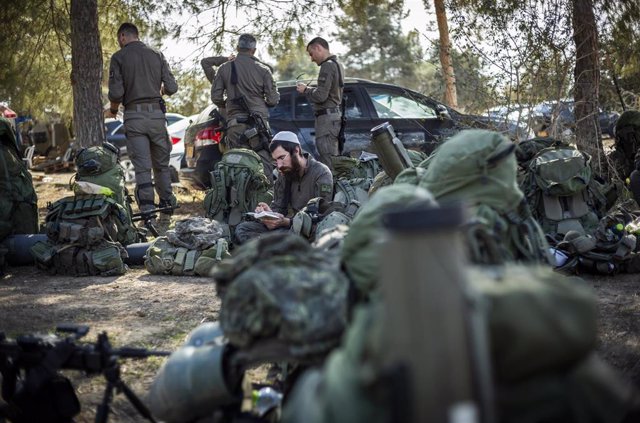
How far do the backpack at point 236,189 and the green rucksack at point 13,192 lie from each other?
5.99ft

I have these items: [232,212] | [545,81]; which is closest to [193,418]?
[232,212]

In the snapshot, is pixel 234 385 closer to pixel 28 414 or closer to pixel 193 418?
pixel 193 418

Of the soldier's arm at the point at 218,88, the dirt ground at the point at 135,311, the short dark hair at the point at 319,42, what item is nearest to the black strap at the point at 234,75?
the soldier's arm at the point at 218,88

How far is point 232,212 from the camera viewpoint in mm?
8195

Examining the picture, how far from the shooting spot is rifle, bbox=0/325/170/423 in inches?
139

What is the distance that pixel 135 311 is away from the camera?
6.11 m

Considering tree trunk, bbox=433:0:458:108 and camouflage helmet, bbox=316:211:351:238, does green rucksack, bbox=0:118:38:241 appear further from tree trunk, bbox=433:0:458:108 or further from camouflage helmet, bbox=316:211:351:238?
tree trunk, bbox=433:0:458:108

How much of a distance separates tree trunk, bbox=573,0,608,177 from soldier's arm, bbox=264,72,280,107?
3.54 metres

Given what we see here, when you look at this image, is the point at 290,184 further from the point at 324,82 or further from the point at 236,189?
the point at 324,82

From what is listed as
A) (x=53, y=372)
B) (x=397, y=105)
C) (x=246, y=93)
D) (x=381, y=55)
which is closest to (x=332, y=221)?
(x=53, y=372)

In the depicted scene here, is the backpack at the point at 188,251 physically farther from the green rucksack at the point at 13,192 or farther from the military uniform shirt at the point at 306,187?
the green rucksack at the point at 13,192

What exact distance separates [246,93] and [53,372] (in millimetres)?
6479

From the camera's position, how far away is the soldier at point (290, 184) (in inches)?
279

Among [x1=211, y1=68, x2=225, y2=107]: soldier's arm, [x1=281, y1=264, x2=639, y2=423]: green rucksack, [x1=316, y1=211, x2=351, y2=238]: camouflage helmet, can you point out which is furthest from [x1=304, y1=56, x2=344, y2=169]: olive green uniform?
[x1=281, y1=264, x2=639, y2=423]: green rucksack
